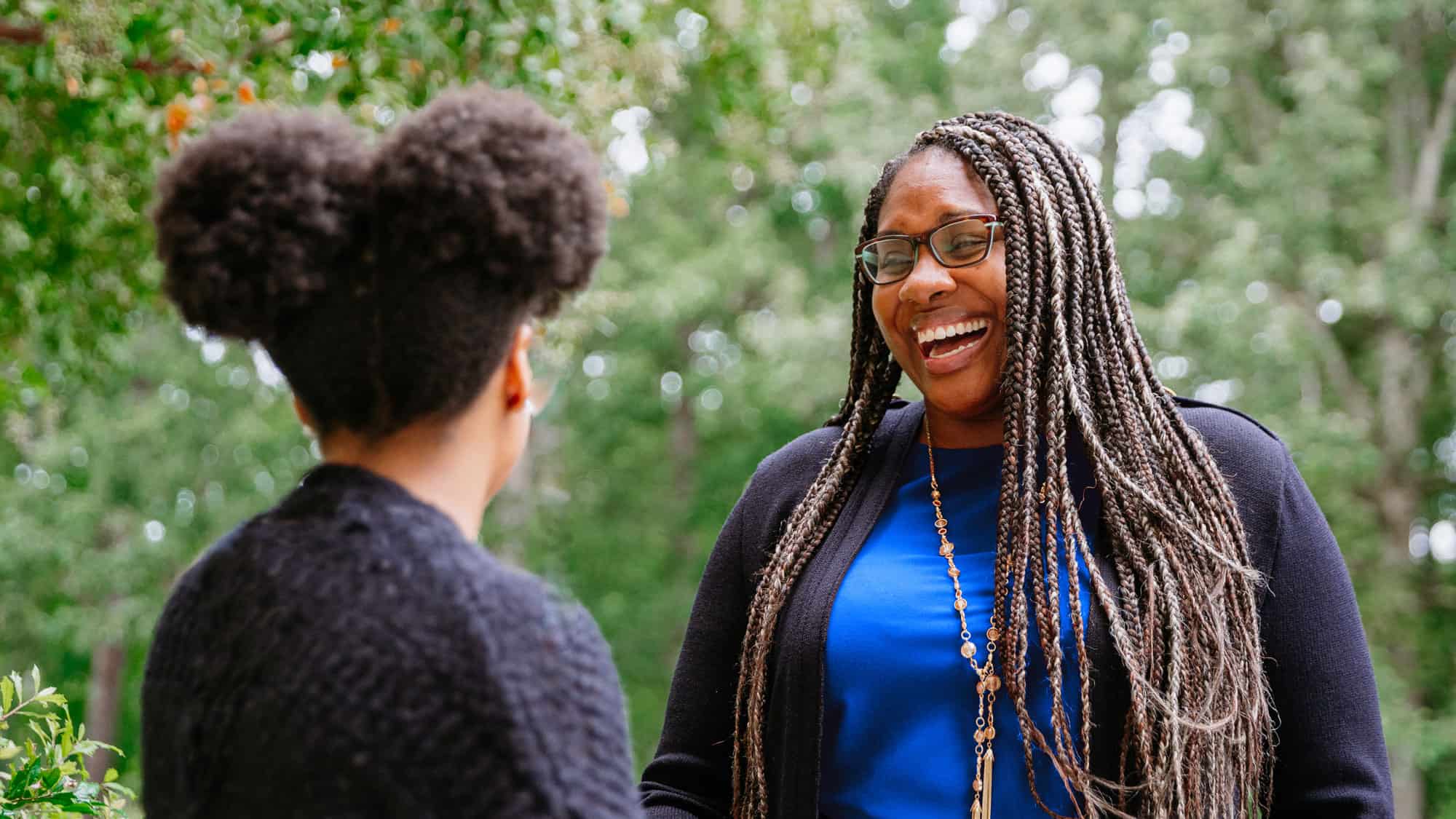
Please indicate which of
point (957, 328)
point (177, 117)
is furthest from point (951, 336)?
point (177, 117)

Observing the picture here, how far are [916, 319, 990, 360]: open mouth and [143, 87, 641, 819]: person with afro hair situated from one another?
0.88 meters

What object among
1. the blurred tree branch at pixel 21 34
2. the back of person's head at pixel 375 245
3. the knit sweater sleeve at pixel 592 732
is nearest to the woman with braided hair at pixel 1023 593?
the knit sweater sleeve at pixel 592 732

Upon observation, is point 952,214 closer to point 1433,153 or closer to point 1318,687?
point 1318,687

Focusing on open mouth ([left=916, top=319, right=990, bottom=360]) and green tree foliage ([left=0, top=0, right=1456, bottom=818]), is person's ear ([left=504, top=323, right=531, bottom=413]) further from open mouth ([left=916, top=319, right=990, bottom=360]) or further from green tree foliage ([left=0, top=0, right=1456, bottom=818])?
green tree foliage ([left=0, top=0, right=1456, bottom=818])

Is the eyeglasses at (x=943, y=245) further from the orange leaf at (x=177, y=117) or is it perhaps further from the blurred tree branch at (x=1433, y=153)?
the blurred tree branch at (x=1433, y=153)

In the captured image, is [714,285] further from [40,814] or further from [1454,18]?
[40,814]

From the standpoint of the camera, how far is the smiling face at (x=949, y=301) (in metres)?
2.12

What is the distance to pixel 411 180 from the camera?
1295mm

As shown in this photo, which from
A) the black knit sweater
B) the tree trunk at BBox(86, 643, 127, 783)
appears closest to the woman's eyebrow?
the black knit sweater

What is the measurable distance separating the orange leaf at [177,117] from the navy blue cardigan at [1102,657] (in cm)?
249

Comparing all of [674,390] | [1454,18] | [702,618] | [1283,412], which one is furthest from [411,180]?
[674,390]

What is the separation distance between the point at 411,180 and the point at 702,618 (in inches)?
47.3

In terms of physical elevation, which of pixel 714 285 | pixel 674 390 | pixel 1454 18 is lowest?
pixel 674 390

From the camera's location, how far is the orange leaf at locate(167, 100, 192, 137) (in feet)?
12.8
